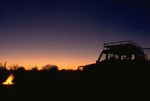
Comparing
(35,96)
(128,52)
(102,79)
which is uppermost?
(128,52)

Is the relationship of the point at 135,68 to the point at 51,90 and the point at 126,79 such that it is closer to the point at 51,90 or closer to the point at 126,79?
the point at 126,79

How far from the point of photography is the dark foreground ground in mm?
→ 10250

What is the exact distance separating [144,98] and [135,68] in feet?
5.42

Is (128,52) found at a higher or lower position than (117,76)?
higher

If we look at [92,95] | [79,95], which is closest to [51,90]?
[79,95]

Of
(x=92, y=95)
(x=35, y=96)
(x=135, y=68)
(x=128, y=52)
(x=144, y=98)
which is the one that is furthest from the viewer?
(x=128, y=52)

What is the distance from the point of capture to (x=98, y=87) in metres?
11.2

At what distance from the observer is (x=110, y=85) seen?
35.6 feet

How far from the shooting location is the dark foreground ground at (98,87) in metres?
10.2

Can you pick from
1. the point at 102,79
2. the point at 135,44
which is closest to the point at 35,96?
the point at 102,79

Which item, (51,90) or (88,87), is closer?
(88,87)

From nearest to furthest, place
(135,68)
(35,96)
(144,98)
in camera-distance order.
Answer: (144,98) < (135,68) < (35,96)

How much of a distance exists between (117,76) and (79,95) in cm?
267

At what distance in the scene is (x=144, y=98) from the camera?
9805 millimetres
